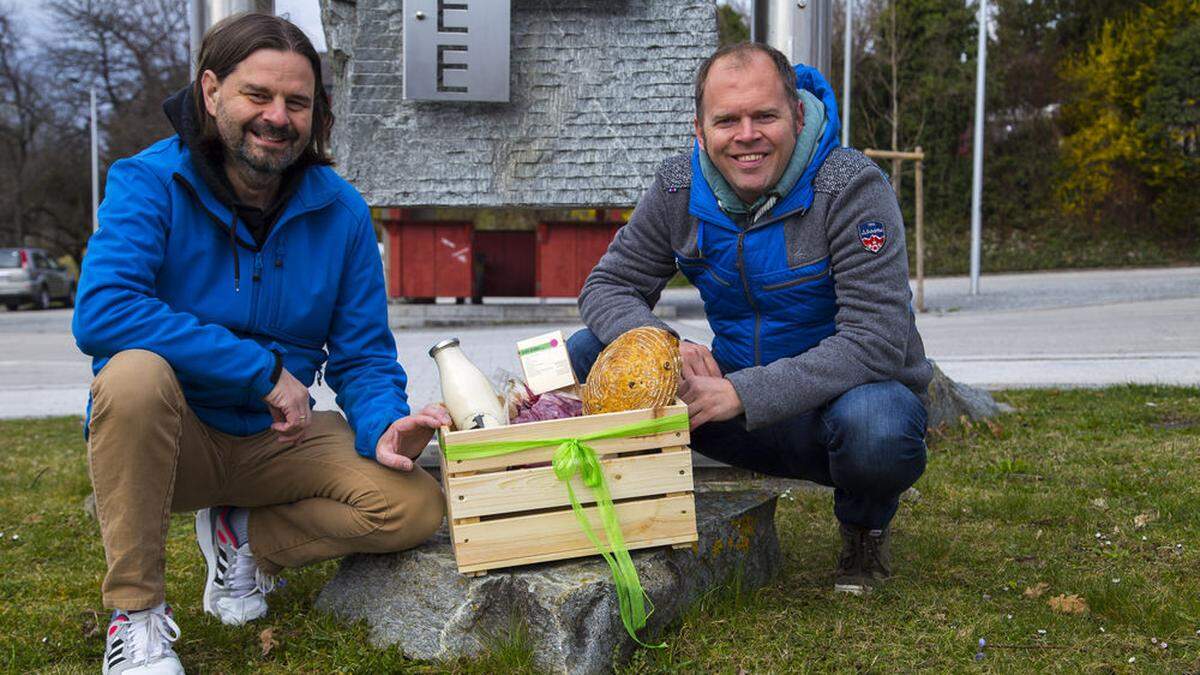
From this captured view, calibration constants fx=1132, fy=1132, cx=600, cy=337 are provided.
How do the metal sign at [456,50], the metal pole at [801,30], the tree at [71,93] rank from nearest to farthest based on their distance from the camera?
the metal pole at [801,30] → the metal sign at [456,50] → the tree at [71,93]

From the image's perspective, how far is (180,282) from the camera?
113 inches

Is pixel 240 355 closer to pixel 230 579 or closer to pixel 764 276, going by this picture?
pixel 230 579

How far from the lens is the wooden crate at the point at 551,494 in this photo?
8.64ft

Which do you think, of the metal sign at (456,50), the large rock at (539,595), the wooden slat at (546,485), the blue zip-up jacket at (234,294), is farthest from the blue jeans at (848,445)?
the metal sign at (456,50)

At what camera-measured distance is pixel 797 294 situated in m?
3.01

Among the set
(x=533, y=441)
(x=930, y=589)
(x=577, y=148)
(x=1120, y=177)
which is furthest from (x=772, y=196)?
(x=1120, y=177)

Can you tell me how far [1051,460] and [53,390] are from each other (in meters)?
7.31

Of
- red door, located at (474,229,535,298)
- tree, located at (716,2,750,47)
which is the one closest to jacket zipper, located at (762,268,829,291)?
red door, located at (474,229,535,298)

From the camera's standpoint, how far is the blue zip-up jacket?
106 inches

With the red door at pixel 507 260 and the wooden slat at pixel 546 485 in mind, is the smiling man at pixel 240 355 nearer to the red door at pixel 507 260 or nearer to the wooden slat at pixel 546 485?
the wooden slat at pixel 546 485

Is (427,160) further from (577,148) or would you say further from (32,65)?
(32,65)

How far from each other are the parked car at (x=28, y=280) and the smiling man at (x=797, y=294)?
25.6 m

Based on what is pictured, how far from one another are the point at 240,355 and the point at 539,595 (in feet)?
3.03

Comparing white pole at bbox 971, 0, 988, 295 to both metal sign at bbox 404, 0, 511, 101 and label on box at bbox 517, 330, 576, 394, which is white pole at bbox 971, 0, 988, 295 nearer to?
metal sign at bbox 404, 0, 511, 101
